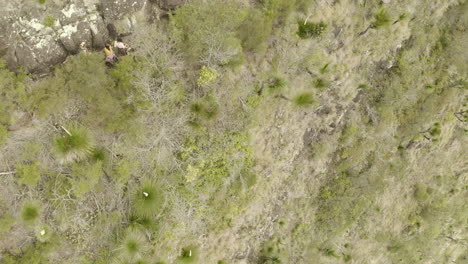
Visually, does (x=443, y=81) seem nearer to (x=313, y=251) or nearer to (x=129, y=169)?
(x=313, y=251)

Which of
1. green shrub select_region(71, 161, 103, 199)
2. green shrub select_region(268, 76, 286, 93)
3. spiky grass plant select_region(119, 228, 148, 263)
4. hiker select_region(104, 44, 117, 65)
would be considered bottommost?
spiky grass plant select_region(119, 228, 148, 263)

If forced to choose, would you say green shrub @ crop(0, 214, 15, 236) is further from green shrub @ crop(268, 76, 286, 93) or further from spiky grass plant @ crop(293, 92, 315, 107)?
spiky grass plant @ crop(293, 92, 315, 107)

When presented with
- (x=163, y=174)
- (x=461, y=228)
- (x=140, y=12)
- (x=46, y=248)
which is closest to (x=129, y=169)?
(x=163, y=174)

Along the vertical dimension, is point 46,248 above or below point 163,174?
below

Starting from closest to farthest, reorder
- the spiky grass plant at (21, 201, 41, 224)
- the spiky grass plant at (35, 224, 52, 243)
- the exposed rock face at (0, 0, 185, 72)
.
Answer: the exposed rock face at (0, 0, 185, 72), the spiky grass plant at (21, 201, 41, 224), the spiky grass plant at (35, 224, 52, 243)

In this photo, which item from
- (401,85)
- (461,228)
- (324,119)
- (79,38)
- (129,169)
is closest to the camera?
(79,38)

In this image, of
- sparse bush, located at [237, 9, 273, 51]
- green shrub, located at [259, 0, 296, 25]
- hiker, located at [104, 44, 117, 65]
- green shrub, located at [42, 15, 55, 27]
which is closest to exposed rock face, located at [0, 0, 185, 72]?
green shrub, located at [42, 15, 55, 27]

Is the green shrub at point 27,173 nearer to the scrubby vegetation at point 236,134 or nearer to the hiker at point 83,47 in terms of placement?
the scrubby vegetation at point 236,134
